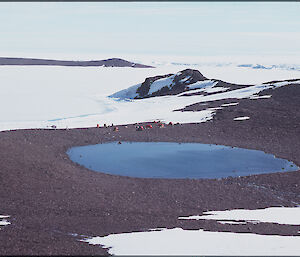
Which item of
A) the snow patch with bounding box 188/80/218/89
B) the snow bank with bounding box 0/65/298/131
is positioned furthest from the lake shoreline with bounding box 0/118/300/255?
the snow patch with bounding box 188/80/218/89

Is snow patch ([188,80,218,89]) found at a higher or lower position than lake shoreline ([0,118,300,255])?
higher

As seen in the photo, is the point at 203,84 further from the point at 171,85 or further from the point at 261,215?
the point at 261,215

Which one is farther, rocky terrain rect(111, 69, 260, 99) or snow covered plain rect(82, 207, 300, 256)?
rocky terrain rect(111, 69, 260, 99)

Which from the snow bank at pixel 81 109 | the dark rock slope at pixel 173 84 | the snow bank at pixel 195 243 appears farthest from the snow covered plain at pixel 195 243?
the dark rock slope at pixel 173 84

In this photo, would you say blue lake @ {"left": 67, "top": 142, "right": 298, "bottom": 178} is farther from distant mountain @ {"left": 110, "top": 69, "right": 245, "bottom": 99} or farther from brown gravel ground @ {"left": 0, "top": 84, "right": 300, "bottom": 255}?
distant mountain @ {"left": 110, "top": 69, "right": 245, "bottom": 99}

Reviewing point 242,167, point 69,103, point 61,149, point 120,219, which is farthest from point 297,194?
point 69,103

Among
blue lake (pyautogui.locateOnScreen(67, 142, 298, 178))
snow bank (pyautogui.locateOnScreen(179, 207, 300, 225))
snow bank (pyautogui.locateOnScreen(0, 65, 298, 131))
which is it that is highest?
snow bank (pyautogui.locateOnScreen(0, 65, 298, 131))

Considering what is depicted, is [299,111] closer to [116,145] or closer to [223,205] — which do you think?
[116,145]

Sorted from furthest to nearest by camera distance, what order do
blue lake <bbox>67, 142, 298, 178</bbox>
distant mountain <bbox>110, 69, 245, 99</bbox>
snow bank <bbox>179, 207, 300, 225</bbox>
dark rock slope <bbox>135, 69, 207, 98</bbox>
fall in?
1. dark rock slope <bbox>135, 69, 207, 98</bbox>
2. distant mountain <bbox>110, 69, 245, 99</bbox>
3. blue lake <bbox>67, 142, 298, 178</bbox>
4. snow bank <bbox>179, 207, 300, 225</bbox>
